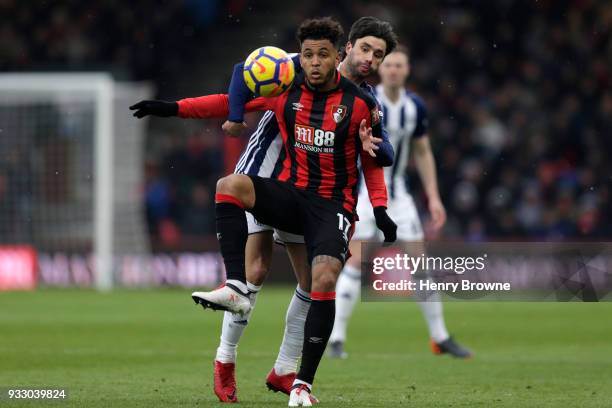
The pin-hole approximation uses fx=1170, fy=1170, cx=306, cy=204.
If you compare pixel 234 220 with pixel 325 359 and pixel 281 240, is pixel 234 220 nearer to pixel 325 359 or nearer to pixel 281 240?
pixel 281 240

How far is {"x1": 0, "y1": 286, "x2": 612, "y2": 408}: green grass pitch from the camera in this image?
639cm

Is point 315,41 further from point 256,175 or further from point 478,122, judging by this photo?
point 478,122

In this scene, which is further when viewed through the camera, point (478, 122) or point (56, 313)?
point (478, 122)

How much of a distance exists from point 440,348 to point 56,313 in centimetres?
529

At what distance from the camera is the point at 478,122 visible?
19406 mm

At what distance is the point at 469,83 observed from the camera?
66.7ft

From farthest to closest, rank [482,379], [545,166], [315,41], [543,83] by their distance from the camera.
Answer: [543,83]
[545,166]
[482,379]
[315,41]

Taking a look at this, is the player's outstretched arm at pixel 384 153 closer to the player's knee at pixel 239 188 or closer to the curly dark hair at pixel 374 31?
the curly dark hair at pixel 374 31

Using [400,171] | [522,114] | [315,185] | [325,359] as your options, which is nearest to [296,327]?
[315,185]

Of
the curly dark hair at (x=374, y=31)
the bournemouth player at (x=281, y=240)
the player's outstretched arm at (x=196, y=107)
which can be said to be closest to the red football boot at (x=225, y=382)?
the bournemouth player at (x=281, y=240)

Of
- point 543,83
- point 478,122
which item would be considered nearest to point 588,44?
point 543,83

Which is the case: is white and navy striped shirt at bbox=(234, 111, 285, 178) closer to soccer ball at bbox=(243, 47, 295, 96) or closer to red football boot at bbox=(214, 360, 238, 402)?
soccer ball at bbox=(243, 47, 295, 96)

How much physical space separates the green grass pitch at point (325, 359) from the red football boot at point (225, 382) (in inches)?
2.7

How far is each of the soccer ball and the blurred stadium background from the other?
7.82 meters
